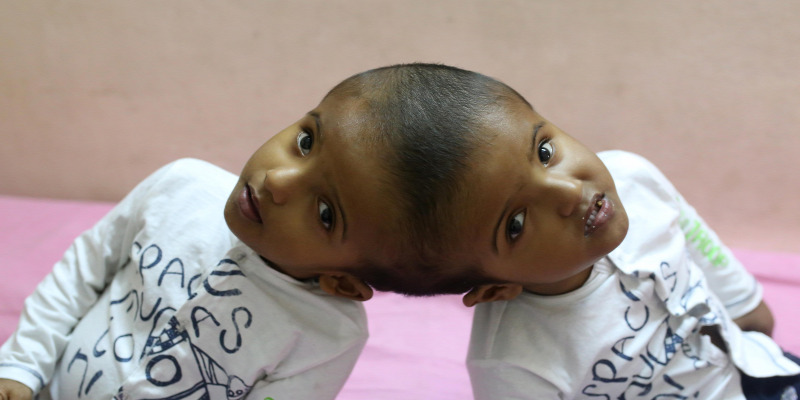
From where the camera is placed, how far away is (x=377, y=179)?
688mm

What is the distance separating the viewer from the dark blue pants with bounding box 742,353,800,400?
3.12 feet

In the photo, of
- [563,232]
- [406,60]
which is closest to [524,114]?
[563,232]

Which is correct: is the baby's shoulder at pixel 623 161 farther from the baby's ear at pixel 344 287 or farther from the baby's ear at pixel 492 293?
the baby's ear at pixel 344 287

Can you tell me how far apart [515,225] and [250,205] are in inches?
11.1

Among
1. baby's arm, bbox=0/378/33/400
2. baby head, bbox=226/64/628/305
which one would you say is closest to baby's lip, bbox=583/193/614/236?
baby head, bbox=226/64/628/305

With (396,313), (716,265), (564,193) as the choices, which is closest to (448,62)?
(396,313)

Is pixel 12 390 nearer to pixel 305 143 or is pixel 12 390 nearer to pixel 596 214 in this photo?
pixel 305 143

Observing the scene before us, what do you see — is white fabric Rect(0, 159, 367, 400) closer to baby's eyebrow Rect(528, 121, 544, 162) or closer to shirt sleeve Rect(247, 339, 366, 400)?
shirt sleeve Rect(247, 339, 366, 400)

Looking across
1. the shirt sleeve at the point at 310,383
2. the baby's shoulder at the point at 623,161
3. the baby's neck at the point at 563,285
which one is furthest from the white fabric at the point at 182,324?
the baby's shoulder at the point at 623,161

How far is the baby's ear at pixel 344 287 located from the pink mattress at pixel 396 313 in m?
0.30

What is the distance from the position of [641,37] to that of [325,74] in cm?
62

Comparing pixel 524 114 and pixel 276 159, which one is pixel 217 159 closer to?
pixel 276 159

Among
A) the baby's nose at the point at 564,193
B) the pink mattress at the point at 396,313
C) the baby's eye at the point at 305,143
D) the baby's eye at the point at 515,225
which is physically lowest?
the pink mattress at the point at 396,313

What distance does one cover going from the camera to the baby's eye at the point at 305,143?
0.76 m
